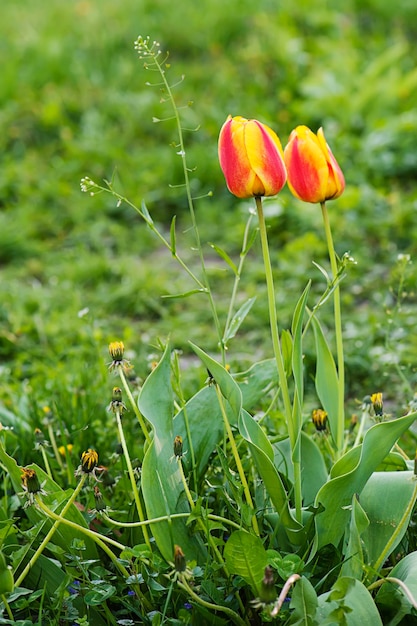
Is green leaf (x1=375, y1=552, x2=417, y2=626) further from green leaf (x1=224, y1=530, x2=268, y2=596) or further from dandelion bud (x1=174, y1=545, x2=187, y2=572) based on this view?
dandelion bud (x1=174, y1=545, x2=187, y2=572)

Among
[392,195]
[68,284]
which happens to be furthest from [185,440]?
[392,195]

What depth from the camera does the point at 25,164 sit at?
507 centimetres

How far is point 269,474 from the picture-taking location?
1.72 metres

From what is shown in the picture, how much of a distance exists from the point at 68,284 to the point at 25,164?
1.31 meters

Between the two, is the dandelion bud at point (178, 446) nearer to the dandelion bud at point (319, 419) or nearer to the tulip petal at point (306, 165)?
the dandelion bud at point (319, 419)

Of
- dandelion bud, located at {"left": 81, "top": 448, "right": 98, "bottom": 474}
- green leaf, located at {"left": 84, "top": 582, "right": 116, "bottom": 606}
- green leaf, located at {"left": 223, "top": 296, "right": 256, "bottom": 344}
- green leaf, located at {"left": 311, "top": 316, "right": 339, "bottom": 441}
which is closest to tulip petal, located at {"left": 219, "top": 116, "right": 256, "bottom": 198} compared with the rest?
green leaf, located at {"left": 223, "top": 296, "right": 256, "bottom": 344}

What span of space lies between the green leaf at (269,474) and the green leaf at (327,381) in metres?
0.21

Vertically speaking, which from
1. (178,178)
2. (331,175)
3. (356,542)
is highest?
(331,175)

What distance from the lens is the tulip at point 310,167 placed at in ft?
5.58

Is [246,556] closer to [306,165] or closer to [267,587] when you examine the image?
[267,587]

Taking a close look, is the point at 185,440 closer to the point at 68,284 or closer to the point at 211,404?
the point at 211,404

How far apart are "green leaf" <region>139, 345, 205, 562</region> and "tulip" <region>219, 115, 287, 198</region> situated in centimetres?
37

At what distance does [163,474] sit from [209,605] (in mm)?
275

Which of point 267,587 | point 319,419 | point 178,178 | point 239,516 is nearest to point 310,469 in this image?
point 319,419
